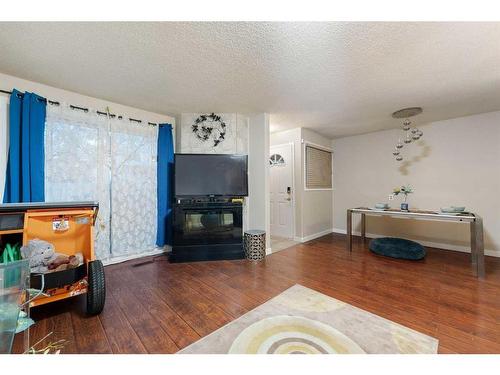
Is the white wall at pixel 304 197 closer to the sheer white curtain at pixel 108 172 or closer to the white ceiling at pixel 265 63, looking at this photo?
the white ceiling at pixel 265 63

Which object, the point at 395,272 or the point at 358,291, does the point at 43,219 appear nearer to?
the point at 358,291

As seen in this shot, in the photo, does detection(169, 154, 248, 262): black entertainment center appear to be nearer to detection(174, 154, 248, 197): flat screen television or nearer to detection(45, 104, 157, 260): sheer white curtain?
detection(174, 154, 248, 197): flat screen television

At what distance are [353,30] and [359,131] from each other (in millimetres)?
3184

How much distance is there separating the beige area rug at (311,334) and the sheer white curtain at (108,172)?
2226 millimetres

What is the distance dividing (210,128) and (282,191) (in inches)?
80.0

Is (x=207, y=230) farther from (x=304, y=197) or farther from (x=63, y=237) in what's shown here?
(x=304, y=197)

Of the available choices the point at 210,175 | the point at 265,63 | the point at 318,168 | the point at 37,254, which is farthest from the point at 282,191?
the point at 37,254

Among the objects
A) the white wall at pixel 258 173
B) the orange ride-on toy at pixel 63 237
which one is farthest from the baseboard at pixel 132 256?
the white wall at pixel 258 173

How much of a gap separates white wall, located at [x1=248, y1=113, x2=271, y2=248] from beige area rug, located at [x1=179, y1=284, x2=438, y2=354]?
1651 millimetres

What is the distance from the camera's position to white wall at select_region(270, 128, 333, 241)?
408 cm

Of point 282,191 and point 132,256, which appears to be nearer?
point 132,256

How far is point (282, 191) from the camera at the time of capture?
14.4 feet

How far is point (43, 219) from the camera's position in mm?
1803
